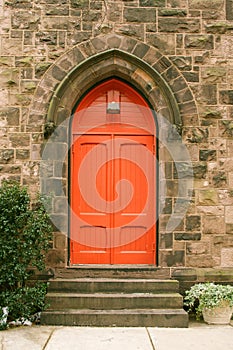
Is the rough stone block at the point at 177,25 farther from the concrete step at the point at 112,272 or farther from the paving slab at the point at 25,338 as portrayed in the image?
the paving slab at the point at 25,338

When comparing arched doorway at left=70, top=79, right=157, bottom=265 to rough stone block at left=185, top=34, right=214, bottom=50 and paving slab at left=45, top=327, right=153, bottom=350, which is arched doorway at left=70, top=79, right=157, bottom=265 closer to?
rough stone block at left=185, top=34, right=214, bottom=50

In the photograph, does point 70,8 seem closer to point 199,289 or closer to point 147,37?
point 147,37

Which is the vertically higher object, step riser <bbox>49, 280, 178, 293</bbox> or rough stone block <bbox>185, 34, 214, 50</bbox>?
rough stone block <bbox>185, 34, 214, 50</bbox>

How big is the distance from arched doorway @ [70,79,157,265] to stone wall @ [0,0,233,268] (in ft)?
0.91

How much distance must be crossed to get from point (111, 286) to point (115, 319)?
0.56 metres

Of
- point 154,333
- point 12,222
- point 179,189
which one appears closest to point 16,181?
point 12,222

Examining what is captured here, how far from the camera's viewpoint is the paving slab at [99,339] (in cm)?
497

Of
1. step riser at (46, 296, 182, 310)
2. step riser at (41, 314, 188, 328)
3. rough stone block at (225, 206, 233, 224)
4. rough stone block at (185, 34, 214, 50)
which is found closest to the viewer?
step riser at (41, 314, 188, 328)

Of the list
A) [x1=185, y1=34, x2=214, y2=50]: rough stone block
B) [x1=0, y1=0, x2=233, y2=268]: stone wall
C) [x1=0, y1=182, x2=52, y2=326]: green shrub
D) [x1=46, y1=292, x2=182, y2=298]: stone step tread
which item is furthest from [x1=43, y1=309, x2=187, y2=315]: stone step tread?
[x1=185, y1=34, x2=214, y2=50]: rough stone block

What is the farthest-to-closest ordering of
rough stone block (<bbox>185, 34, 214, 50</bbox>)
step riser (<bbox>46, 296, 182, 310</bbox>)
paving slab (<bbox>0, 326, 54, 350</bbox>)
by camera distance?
1. rough stone block (<bbox>185, 34, 214, 50</bbox>)
2. step riser (<bbox>46, 296, 182, 310</bbox>)
3. paving slab (<bbox>0, 326, 54, 350</bbox>)

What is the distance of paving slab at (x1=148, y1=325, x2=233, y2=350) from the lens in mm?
4996

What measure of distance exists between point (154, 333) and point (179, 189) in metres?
2.15

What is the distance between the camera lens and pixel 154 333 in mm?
5492

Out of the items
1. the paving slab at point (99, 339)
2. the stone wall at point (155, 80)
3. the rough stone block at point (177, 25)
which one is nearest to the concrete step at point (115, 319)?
the paving slab at point (99, 339)
